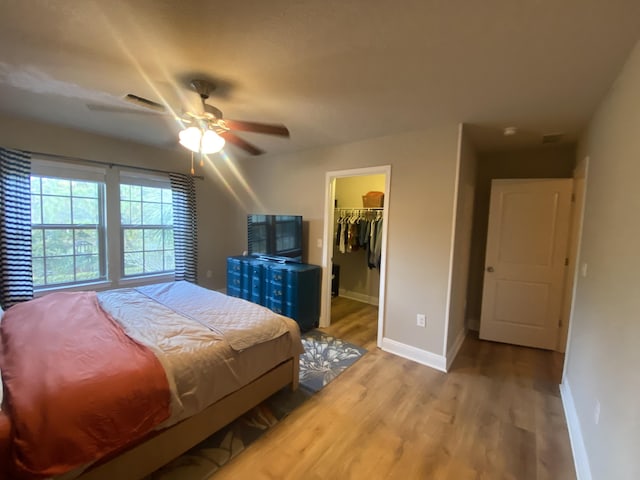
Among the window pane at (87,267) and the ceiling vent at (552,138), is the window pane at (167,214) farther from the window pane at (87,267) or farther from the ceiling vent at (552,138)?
the ceiling vent at (552,138)

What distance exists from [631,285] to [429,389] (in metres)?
1.61

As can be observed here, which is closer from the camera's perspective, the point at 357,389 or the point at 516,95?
the point at 516,95

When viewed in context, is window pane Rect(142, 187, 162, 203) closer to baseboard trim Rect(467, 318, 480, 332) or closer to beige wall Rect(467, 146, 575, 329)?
beige wall Rect(467, 146, 575, 329)

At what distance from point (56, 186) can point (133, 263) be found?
47.2 inches

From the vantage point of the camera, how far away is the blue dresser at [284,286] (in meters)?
3.32

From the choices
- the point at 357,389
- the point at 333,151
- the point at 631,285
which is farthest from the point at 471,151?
the point at 357,389

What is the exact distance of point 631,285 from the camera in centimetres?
123

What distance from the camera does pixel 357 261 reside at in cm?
480

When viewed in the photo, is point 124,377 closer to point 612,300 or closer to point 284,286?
point 284,286

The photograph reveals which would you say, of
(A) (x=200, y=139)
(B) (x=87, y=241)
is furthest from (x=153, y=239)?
(A) (x=200, y=139)

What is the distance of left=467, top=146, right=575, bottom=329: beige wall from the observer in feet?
10.6

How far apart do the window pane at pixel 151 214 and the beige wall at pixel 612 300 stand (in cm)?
461

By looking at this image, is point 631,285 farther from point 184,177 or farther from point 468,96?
point 184,177

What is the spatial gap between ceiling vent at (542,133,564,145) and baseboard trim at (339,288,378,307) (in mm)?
2954
